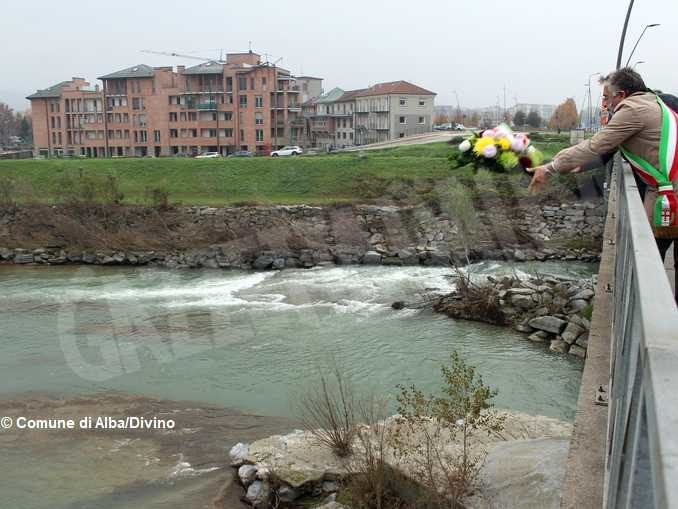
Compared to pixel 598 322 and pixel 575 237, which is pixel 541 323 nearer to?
pixel 598 322

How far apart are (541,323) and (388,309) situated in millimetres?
4177

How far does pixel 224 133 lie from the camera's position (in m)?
61.3

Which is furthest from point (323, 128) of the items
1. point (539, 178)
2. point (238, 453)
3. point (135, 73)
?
point (539, 178)

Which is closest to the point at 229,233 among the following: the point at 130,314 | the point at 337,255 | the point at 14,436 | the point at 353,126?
the point at 337,255

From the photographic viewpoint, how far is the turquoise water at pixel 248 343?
42.6 feet

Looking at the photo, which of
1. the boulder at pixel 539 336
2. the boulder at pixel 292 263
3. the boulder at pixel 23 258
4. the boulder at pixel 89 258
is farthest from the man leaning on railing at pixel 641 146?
the boulder at pixel 23 258

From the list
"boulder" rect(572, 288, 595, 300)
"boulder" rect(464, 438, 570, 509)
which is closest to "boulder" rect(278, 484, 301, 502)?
"boulder" rect(464, 438, 570, 509)

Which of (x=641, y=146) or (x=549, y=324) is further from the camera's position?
(x=549, y=324)

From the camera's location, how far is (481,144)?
16.4 feet

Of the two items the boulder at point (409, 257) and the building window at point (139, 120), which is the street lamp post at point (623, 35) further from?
the building window at point (139, 120)

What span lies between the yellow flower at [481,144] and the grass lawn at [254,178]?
2801 centimetres

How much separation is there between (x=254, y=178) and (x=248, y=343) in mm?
24009

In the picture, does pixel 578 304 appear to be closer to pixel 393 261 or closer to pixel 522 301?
pixel 522 301

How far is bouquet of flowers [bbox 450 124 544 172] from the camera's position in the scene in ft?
16.2
